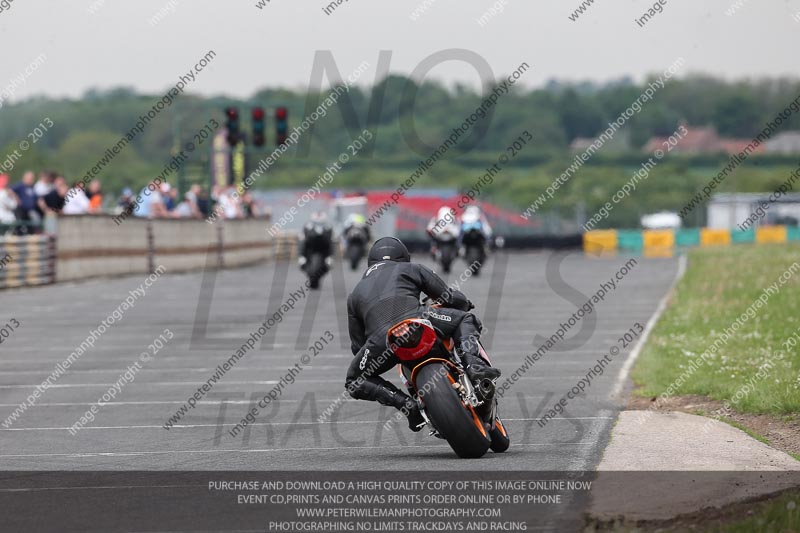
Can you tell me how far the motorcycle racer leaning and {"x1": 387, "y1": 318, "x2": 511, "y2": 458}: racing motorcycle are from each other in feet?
0.40

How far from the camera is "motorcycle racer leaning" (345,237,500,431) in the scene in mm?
9594

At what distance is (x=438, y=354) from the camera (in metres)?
9.38

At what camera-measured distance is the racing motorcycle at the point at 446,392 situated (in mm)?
9062

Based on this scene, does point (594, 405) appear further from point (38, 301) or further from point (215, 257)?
point (215, 257)

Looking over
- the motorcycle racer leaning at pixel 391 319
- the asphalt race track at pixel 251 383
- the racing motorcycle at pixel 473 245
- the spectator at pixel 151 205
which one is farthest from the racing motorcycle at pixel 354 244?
the motorcycle racer leaning at pixel 391 319

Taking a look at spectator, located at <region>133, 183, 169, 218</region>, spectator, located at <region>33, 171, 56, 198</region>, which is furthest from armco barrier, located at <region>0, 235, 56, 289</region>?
spectator, located at <region>133, 183, 169, 218</region>

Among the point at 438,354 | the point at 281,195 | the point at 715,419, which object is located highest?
the point at 438,354

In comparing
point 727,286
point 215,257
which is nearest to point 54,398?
point 727,286

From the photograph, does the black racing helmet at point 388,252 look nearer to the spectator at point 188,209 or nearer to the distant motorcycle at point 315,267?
the distant motorcycle at point 315,267

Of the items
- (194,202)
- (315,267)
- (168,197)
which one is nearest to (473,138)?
(194,202)

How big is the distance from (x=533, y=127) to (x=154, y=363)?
4572 inches

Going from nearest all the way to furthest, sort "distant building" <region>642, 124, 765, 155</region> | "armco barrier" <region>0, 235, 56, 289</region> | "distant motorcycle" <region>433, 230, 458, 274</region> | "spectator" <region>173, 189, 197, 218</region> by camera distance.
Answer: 1. "armco barrier" <region>0, 235, 56, 289</region>
2. "distant motorcycle" <region>433, 230, 458, 274</region>
3. "spectator" <region>173, 189, 197, 218</region>
4. "distant building" <region>642, 124, 765, 155</region>

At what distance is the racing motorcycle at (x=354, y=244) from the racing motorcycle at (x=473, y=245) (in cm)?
315

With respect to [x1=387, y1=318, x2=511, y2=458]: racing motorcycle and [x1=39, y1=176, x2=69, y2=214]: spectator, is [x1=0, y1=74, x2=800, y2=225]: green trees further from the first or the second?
[x1=387, y1=318, x2=511, y2=458]: racing motorcycle
